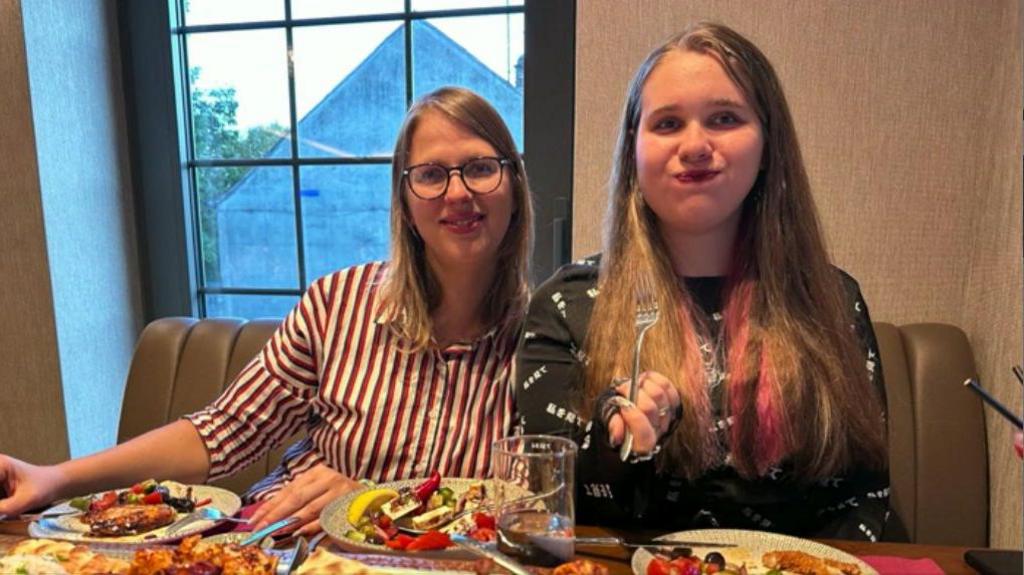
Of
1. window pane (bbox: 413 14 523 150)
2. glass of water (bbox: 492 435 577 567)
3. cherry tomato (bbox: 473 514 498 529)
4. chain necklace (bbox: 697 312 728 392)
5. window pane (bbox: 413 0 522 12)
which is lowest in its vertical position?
cherry tomato (bbox: 473 514 498 529)

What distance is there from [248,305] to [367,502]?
171cm

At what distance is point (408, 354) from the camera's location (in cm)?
146

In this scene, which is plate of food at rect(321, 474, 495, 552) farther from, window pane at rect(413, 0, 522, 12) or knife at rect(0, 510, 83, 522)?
window pane at rect(413, 0, 522, 12)

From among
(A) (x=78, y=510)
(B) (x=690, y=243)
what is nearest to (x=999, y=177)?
(B) (x=690, y=243)

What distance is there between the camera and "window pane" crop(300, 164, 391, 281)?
2.42 m

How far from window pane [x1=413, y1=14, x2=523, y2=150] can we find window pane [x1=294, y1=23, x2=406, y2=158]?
0.27 ft

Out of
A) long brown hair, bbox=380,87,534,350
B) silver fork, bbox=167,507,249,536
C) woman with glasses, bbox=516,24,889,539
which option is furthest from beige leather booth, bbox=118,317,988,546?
silver fork, bbox=167,507,249,536

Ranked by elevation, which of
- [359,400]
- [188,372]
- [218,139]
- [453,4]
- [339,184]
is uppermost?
[453,4]

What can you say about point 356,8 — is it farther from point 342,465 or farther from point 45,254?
point 342,465

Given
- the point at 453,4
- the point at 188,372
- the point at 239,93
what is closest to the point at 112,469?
the point at 188,372

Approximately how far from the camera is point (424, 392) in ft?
4.74

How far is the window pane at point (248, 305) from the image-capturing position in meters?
2.56

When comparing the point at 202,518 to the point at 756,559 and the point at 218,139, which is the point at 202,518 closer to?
the point at 756,559

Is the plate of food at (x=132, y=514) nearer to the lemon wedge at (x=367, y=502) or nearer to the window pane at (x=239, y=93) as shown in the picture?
the lemon wedge at (x=367, y=502)
